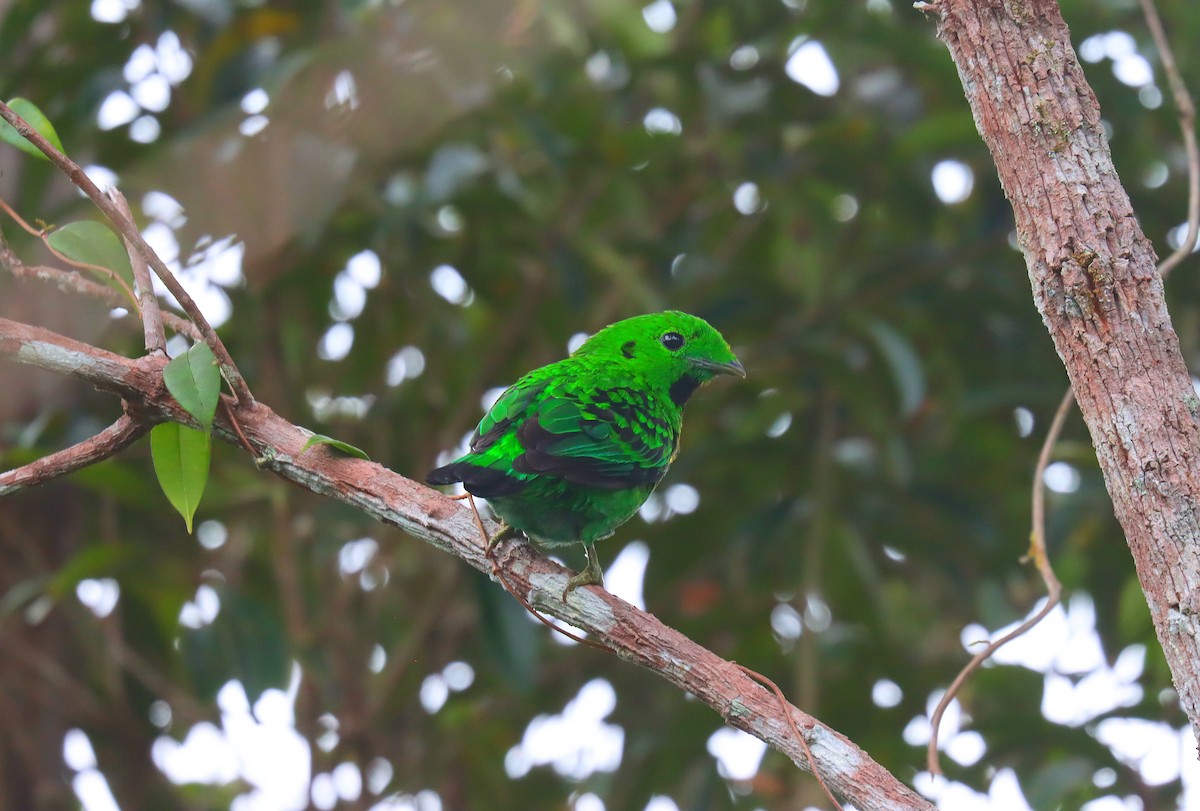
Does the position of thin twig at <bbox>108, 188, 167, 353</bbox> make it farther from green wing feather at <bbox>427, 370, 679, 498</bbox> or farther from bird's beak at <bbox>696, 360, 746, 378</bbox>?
bird's beak at <bbox>696, 360, 746, 378</bbox>

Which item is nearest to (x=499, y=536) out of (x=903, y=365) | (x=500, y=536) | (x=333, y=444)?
(x=500, y=536)

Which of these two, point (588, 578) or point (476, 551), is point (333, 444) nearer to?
point (476, 551)

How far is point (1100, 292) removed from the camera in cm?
229

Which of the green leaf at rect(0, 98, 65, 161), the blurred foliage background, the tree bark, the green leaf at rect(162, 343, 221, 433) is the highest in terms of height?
the tree bark

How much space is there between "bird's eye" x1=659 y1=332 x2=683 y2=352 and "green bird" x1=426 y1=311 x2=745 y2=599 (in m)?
0.10

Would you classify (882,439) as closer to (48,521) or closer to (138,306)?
(138,306)

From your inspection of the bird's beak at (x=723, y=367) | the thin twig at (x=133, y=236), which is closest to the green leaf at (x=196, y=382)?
the thin twig at (x=133, y=236)

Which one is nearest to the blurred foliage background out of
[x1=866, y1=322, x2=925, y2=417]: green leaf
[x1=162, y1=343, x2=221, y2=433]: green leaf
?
[x1=866, y1=322, x2=925, y2=417]: green leaf

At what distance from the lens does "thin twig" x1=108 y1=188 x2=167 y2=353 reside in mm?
2945

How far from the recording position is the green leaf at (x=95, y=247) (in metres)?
2.95

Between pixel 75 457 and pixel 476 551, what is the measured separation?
37.2 inches

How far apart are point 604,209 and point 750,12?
3.70ft

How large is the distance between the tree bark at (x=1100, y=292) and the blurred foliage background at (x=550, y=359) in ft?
8.44

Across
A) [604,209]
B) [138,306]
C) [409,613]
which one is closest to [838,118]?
[604,209]
